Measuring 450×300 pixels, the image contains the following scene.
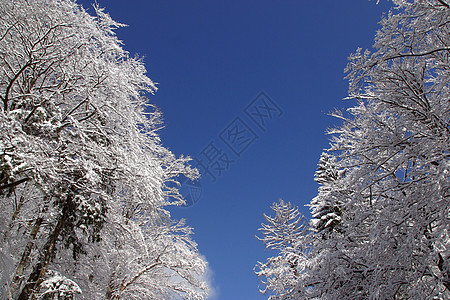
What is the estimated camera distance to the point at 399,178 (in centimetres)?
601

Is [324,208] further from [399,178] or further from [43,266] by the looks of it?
[43,266]

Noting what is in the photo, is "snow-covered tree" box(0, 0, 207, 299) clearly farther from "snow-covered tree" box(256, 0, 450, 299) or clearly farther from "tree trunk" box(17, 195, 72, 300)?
"snow-covered tree" box(256, 0, 450, 299)

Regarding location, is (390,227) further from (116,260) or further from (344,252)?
(116,260)

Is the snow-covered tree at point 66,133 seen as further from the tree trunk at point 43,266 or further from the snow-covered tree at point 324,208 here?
the snow-covered tree at point 324,208

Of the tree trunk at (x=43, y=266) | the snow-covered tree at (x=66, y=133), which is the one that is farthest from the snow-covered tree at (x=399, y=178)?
the tree trunk at (x=43, y=266)

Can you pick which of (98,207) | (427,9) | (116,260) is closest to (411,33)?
(427,9)

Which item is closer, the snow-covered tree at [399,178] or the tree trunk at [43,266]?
the snow-covered tree at [399,178]

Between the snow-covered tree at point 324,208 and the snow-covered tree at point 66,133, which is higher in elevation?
the snow-covered tree at point 324,208

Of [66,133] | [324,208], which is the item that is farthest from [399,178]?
[324,208]

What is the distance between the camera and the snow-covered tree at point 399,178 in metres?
4.46

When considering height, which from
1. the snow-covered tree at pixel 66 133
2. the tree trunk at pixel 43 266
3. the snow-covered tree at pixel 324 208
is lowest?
the tree trunk at pixel 43 266

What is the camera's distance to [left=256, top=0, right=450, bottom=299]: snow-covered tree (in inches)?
176

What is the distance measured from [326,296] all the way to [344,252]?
117 centimetres

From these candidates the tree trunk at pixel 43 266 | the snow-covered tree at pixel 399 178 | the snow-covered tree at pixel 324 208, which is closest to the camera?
the snow-covered tree at pixel 399 178
